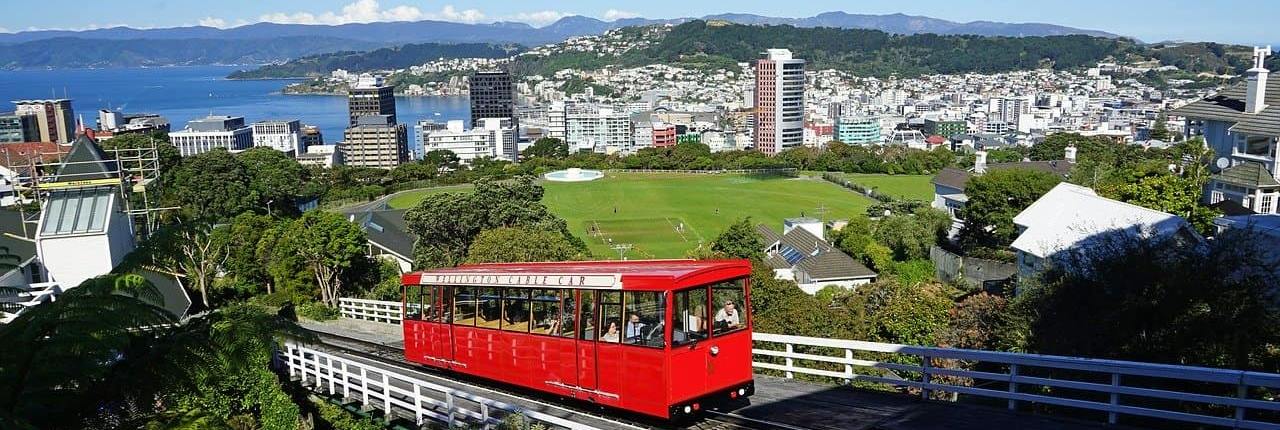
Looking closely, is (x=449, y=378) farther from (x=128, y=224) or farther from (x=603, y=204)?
(x=603, y=204)

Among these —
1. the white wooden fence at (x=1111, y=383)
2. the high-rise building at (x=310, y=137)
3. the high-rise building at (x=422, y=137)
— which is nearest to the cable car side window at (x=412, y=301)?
the white wooden fence at (x=1111, y=383)

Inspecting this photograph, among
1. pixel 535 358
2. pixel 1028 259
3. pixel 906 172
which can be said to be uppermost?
pixel 535 358

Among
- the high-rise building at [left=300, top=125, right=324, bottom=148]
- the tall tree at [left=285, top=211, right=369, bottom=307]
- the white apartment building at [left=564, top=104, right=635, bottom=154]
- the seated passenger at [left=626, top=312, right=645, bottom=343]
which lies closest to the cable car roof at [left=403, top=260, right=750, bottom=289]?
the seated passenger at [left=626, top=312, right=645, bottom=343]

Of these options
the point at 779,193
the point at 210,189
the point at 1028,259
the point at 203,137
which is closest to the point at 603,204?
the point at 779,193

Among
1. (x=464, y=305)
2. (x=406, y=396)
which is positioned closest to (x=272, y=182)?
(x=464, y=305)

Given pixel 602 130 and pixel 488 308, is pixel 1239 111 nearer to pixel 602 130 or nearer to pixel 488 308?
pixel 488 308

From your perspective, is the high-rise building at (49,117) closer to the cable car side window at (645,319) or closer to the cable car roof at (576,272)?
the cable car roof at (576,272)
